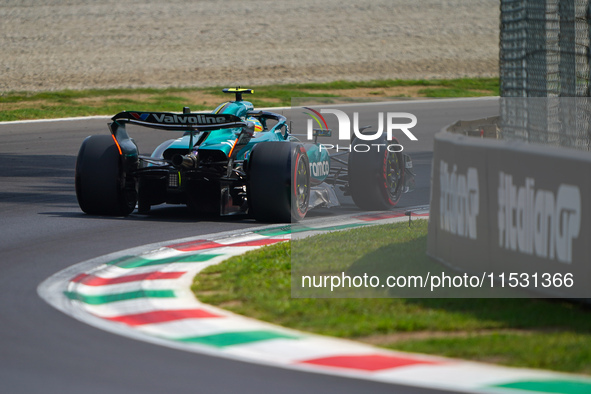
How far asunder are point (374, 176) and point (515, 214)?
17.2ft

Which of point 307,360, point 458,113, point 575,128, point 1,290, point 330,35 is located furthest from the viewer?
point 330,35

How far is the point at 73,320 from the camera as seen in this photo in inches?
259

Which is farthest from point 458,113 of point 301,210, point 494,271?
point 494,271

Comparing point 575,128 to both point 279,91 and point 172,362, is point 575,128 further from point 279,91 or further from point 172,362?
point 279,91

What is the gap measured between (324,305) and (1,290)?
2686 mm

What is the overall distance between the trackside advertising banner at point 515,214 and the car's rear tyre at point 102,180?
4698 millimetres

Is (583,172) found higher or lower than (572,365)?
higher

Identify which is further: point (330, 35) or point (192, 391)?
point (330, 35)

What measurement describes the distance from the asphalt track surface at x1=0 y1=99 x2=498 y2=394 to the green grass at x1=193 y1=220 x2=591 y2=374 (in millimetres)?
825

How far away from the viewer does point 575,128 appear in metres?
8.52

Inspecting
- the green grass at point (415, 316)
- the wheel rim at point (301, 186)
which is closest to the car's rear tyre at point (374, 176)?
the wheel rim at point (301, 186)

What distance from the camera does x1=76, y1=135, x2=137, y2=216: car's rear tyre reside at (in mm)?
11367

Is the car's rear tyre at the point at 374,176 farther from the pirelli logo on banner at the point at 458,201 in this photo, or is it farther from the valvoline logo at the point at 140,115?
the pirelli logo on banner at the point at 458,201

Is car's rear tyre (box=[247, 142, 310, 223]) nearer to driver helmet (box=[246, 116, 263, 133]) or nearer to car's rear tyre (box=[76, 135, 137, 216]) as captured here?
driver helmet (box=[246, 116, 263, 133])
